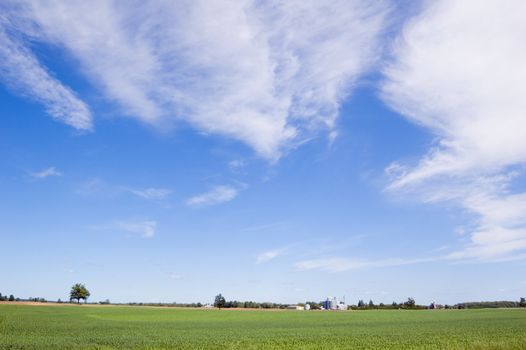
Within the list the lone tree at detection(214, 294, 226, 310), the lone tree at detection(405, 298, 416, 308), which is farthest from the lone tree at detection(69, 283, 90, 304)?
the lone tree at detection(405, 298, 416, 308)

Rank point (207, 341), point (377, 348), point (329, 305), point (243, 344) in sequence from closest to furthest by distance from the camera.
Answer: point (377, 348) → point (243, 344) → point (207, 341) → point (329, 305)

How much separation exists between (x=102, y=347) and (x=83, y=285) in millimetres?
133877

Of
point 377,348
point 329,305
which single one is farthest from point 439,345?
point 329,305

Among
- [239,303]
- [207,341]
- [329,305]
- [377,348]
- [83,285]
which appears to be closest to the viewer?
[377,348]

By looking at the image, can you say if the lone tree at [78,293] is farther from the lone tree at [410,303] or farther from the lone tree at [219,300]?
the lone tree at [410,303]

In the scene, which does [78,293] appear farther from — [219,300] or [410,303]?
[410,303]

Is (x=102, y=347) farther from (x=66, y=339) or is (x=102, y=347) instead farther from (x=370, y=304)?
(x=370, y=304)

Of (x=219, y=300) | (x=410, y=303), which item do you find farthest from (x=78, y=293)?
(x=410, y=303)

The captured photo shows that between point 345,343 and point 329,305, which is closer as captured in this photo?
point 345,343

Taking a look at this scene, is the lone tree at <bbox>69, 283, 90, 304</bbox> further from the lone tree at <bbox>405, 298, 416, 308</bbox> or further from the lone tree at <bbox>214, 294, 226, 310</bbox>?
the lone tree at <bbox>405, 298, 416, 308</bbox>

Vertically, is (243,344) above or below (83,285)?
below

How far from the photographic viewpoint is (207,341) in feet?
116

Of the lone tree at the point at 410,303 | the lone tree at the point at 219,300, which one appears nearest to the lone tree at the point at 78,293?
the lone tree at the point at 219,300

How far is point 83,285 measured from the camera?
15162 cm
